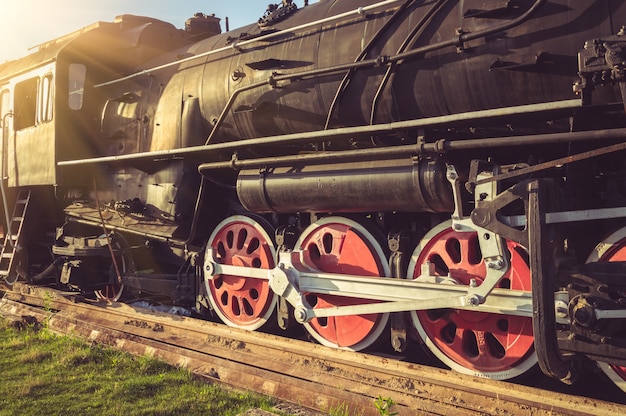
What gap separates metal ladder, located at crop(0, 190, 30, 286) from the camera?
25.4ft

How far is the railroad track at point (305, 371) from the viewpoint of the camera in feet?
11.2

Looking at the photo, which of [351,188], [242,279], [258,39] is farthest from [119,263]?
[351,188]

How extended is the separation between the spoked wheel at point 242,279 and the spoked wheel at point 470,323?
1602mm

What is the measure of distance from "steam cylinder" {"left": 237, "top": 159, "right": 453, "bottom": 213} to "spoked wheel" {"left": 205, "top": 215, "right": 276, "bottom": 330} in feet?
1.84

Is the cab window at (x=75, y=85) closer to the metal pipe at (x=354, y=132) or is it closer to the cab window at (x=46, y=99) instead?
the cab window at (x=46, y=99)

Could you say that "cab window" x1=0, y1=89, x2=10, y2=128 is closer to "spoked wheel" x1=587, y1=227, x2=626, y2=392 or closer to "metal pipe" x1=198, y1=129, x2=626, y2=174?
"metal pipe" x1=198, y1=129, x2=626, y2=174

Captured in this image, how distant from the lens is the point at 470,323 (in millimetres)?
4031

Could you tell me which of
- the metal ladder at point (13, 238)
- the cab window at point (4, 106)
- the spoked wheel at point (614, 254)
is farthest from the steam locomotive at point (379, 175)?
the cab window at point (4, 106)

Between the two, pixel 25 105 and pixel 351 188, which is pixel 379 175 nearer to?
pixel 351 188

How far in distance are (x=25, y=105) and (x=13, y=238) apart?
201 centimetres

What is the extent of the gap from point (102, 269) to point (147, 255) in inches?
42.8

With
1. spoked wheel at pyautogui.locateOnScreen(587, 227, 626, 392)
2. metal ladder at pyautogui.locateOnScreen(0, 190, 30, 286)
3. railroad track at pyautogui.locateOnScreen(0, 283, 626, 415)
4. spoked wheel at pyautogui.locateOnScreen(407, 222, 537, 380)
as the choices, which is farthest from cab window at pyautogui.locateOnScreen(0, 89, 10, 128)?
spoked wheel at pyautogui.locateOnScreen(587, 227, 626, 392)

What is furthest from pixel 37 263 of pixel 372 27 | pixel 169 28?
pixel 372 27

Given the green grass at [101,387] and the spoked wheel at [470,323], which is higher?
the spoked wheel at [470,323]
